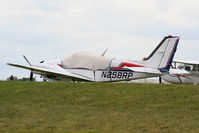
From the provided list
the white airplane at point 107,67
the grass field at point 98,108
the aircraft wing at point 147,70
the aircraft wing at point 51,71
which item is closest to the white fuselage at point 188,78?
the white airplane at point 107,67

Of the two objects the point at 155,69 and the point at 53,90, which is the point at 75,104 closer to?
the point at 53,90

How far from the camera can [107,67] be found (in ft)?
92.4

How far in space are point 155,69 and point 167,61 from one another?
885 mm

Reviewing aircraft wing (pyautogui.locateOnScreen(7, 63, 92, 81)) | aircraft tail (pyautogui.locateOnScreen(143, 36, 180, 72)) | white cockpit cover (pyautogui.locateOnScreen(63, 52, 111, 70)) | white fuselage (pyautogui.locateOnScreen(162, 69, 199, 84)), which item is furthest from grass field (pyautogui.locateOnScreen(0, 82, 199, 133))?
white fuselage (pyautogui.locateOnScreen(162, 69, 199, 84))

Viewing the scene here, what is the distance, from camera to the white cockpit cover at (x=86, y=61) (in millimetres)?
28422

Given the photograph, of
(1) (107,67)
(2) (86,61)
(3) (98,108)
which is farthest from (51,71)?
(3) (98,108)

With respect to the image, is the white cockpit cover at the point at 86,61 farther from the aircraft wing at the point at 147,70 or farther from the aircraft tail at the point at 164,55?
the aircraft tail at the point at 164,55

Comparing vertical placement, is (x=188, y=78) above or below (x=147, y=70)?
below

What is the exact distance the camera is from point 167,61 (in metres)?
28.4

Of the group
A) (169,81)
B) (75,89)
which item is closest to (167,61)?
(169,81)

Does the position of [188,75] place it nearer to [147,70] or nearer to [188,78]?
[188,78]

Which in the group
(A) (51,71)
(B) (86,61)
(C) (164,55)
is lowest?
(A) (51,71)

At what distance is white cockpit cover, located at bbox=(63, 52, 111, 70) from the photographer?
28.4m

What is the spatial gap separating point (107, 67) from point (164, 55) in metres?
3.57
